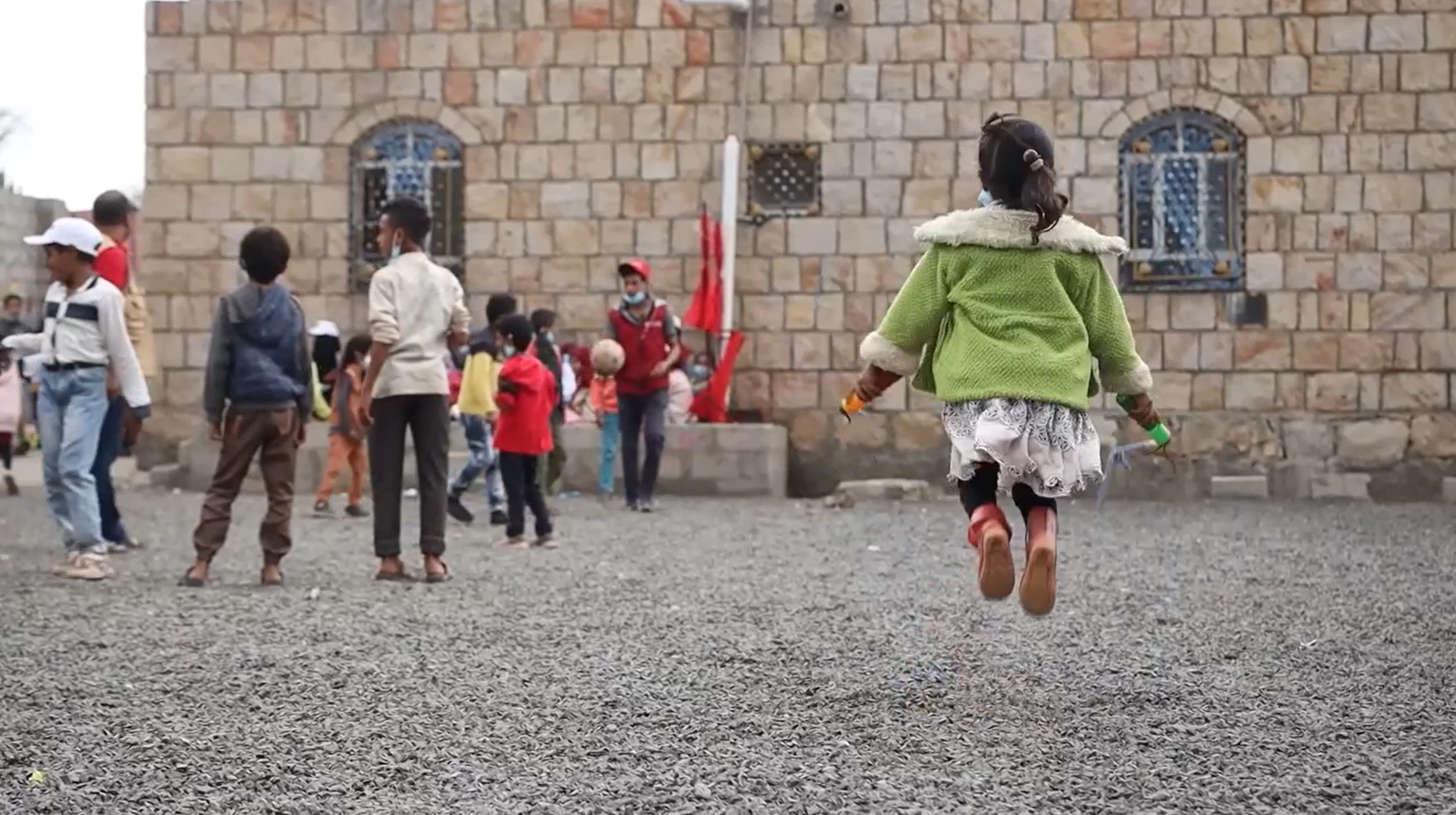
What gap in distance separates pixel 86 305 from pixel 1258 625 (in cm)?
504

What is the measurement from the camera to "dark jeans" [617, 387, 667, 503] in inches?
478

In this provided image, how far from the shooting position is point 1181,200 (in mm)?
13867

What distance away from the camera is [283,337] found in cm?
780

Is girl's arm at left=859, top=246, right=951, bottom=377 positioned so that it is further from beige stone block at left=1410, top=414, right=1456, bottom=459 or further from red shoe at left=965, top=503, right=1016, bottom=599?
beige stone block at left=1410, top=414, right=1456, bottom=459

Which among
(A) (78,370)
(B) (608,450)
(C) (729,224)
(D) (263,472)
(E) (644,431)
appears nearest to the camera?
(D) (263,472)

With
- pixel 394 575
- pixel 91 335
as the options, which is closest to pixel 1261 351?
pixel 394 575

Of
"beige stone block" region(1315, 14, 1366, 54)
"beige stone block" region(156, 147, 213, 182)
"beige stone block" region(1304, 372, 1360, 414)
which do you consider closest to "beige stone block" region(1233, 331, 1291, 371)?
"beige stone block" region(1304, 372, 1360, 414)

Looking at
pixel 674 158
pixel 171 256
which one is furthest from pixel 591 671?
pixel 171 256

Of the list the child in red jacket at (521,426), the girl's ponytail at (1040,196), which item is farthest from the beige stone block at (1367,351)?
the girl's ponytail at (1040,196)

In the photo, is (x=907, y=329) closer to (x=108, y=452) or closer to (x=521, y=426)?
(x=521, y=426)

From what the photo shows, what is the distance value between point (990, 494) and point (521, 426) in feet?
16.0

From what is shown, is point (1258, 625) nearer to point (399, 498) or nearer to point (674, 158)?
point (399, 498)

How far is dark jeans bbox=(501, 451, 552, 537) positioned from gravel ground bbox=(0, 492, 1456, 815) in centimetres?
64

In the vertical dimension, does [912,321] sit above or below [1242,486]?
above
